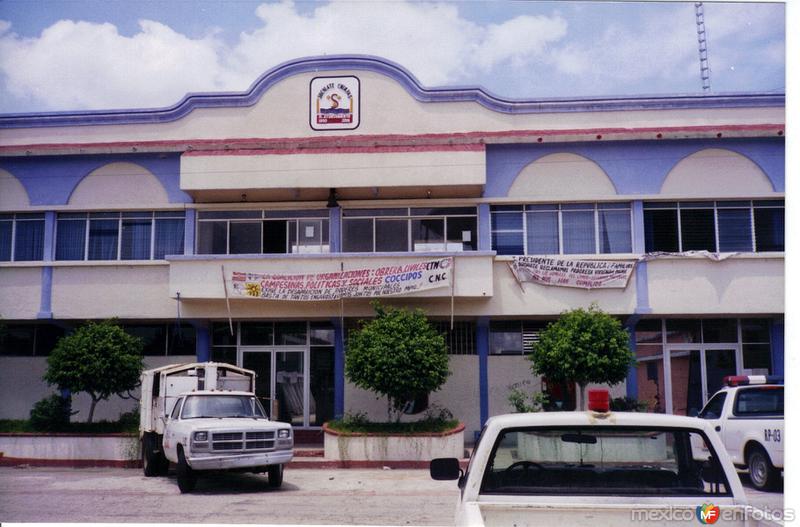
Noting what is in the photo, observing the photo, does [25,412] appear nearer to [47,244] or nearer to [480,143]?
[47,244]

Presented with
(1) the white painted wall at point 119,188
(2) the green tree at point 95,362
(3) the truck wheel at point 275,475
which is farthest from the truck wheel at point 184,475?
(1) the white painted wall at point 119,188

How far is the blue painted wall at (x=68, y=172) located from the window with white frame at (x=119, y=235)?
0.55 m

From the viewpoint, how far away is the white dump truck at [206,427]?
41.3 feet

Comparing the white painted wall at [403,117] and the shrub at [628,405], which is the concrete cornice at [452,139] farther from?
the shrub at [628,405]

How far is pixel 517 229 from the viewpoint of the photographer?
19516 millimetres

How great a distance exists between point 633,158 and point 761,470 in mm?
9380

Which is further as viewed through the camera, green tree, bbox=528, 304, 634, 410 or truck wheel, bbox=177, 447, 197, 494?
green tree, bbox=528, 304, 634, 410

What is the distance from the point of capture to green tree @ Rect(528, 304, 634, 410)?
16.8m

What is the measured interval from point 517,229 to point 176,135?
9.68 m

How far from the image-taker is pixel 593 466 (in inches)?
205

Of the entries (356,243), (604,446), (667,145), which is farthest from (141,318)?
(604,446)

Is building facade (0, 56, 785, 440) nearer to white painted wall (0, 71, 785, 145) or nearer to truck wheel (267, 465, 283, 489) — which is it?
white painted wall (0, 71, 785, 145)

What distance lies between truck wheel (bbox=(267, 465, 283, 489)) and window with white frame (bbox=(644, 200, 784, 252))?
10.9 m

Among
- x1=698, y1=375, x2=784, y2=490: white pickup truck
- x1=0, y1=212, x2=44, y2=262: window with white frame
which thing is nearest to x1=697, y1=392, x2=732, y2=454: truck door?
x1=698, y1=375, x2=784, y2=490: white pickup truck
